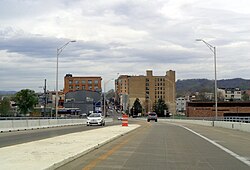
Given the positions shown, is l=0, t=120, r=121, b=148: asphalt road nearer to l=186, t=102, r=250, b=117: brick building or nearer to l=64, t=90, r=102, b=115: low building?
l=186, t=102, r=250, b=117: brick building

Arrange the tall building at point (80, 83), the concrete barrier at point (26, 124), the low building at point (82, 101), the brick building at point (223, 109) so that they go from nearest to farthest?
the concrete barrier at point (26, 124)
the brick building at point (223, 109)
the low building at point (82, 101)
the tall building at point (80, 83)

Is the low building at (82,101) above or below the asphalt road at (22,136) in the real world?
above

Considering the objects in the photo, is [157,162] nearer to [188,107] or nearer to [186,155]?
[186,155]

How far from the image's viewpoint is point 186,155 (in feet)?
50.8

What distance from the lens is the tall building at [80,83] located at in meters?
182

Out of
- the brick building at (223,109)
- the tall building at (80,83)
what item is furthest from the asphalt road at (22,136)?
the tall building at (80,83)

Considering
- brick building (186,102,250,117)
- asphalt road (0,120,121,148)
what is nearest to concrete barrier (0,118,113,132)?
asphalt road (0,120,121,148)

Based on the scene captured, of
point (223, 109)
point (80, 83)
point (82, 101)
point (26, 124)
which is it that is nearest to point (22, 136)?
point (26, 124)

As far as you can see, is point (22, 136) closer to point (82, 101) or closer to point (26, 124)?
point (26, 124)

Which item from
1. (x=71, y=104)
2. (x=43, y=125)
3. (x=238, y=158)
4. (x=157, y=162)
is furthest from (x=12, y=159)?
(x=71, y=104)

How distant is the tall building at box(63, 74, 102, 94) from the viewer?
18249 cm

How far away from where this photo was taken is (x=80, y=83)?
183 metres

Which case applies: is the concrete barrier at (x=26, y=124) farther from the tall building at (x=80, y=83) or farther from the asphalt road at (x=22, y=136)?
the tall building at (x=80, y=83)

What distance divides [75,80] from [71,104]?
42721mm
